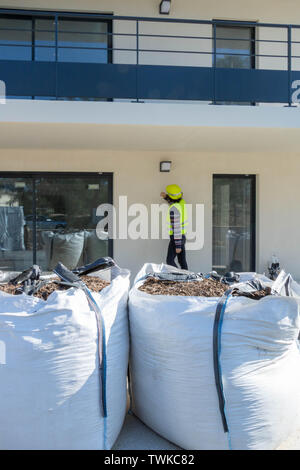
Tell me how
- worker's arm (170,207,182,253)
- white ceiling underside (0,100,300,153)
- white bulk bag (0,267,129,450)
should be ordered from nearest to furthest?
white bulk bag (0,267,129,450)
white ceiling underside (0,100,300,153)
worker's arm (170,207,182,253)

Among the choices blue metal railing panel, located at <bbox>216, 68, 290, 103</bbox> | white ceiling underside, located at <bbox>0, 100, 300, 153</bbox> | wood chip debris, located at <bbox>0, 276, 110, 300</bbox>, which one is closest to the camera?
wood chip debris, located at <bbox>0, 276, 110, 300</bbox>

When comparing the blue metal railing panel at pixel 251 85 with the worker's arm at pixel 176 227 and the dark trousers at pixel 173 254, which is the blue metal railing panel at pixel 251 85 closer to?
the worker's arm at pixel 176 227

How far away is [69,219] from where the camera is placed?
6.41 metres

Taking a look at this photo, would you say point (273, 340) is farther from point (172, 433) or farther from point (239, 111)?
point (239, 111)

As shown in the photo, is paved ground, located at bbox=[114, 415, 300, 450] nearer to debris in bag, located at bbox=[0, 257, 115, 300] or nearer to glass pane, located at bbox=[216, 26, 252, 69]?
debris in bag, located at bbox=[0, 257, 115, 300]

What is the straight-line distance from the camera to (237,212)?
22.4 feet

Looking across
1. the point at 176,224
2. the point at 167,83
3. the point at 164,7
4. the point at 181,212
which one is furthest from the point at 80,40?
the point at 176,224

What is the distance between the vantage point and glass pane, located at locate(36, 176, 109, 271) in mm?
6316

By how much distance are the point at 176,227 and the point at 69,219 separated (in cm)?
185

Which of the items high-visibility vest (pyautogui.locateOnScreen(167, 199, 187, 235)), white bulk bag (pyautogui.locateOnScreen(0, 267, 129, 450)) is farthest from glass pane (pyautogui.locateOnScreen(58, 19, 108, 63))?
white bulk bag (pyautogui.locateOnScreen(0, 267, 129, 450))

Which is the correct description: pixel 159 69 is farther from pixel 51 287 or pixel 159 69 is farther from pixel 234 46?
pixel 51 287

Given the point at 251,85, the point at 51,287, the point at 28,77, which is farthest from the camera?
the point at 251,85

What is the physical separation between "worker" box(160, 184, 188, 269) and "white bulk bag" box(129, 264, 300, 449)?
12.9 feet
